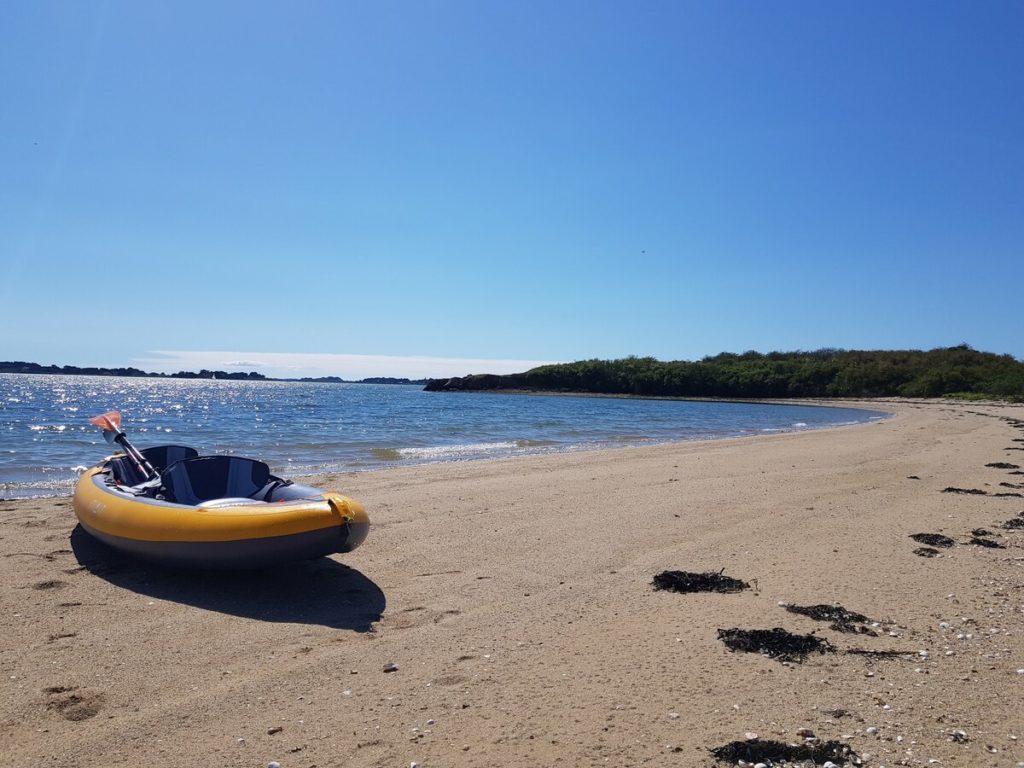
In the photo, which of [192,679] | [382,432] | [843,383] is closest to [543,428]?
[382,432]

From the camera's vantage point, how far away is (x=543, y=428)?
27.4 metres

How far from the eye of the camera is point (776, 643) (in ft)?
13.9

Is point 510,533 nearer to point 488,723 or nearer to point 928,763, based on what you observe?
point 488,723

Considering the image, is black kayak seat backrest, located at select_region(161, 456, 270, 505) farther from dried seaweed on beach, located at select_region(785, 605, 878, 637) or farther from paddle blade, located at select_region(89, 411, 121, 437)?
dried seaweed on beach, located at select_region(785, 605, 878, 637)

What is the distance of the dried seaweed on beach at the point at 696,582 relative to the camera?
17.8 ft

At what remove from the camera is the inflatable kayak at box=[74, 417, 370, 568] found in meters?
5.43

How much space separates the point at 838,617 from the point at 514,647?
7.49 feet

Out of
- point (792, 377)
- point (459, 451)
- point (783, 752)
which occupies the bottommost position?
point (459, 451)

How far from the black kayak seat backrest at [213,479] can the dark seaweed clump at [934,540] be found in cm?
671

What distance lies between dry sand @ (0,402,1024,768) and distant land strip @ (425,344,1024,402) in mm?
54410

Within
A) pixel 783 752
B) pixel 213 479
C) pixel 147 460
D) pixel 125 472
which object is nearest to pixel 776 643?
pixel 783 752

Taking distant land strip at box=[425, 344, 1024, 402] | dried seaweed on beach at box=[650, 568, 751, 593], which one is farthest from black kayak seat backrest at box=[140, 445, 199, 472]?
distant land strip at box=[425, 344, 1024, 402]

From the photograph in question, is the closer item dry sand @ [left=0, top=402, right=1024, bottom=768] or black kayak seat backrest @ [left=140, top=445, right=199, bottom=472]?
dry sand @ [left=0, top=402, right=1024, bottom=768]

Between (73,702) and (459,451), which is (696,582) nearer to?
(73,702)
